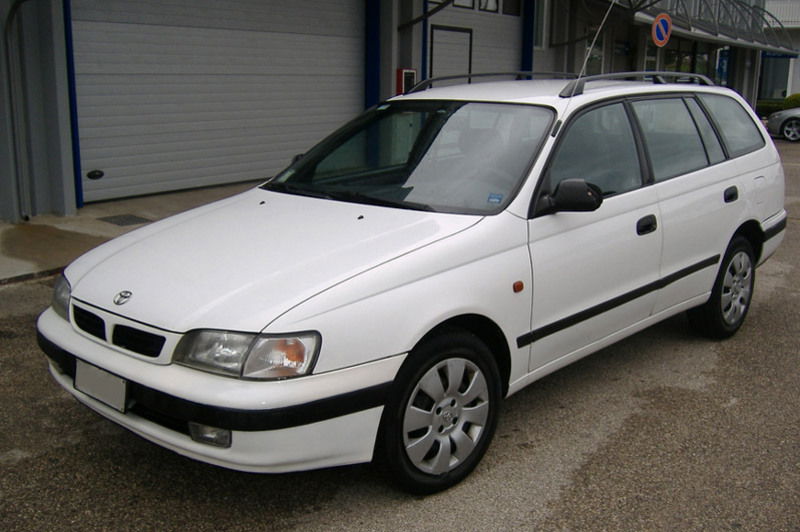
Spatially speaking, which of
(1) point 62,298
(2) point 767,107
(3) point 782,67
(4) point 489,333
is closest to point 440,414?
(4) point 489,333

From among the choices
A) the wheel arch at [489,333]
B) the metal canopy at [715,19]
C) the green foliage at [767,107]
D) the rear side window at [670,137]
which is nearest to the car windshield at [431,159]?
the wheel arch at [489,333]

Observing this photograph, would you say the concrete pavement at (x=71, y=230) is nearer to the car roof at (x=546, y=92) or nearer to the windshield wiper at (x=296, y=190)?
the windshield wiper at (x=296, y=190)

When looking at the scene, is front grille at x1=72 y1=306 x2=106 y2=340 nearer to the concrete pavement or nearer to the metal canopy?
the concrete pavement

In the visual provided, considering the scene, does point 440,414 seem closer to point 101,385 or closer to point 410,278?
point 410,278

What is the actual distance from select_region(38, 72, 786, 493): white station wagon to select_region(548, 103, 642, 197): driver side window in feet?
0.04

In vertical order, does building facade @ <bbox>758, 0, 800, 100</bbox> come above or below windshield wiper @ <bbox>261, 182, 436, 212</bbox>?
above

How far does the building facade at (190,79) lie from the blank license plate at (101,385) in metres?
4.53

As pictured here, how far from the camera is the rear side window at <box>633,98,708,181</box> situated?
4.64m

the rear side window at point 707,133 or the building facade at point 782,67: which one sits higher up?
the building facade at point 782,67

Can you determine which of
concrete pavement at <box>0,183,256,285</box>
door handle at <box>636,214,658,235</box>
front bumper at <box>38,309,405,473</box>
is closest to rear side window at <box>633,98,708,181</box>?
door handle at <box>636,214,658,235</box>

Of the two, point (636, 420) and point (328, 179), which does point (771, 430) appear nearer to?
point (636, 420)

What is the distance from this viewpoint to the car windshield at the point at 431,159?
12.8 feet

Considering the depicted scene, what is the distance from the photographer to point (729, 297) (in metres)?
5.31

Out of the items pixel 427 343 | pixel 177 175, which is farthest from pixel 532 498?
pixel 177 175
